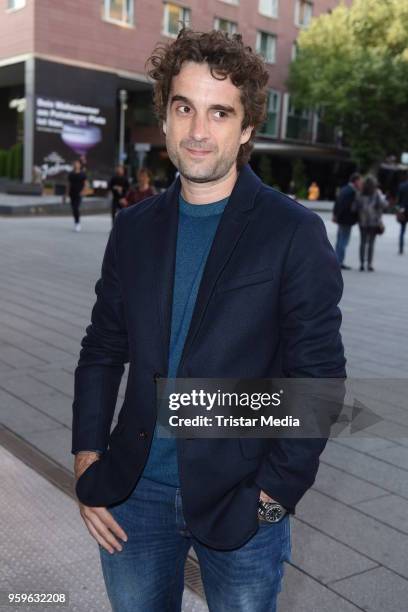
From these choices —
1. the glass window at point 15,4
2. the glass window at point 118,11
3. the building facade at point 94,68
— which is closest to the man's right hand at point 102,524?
the building facade at point 94,68

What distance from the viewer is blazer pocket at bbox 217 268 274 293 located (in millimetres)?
1625

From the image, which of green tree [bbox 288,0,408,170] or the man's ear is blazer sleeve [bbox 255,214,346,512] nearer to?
the man's ear

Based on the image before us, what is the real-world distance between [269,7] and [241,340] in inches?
1723

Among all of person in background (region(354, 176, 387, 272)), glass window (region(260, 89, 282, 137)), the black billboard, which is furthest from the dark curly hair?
glass window (region(260, 89, 282, 137))

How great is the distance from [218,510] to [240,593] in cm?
20

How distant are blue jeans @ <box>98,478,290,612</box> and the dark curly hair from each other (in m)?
0.92

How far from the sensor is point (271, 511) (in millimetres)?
1588

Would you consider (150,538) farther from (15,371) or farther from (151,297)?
(15,371)

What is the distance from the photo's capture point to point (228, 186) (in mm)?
1771

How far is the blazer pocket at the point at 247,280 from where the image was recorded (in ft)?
5.33

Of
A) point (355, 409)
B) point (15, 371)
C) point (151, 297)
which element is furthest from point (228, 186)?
point (15, 371)

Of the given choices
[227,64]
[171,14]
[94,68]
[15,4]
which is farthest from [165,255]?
[171,14]

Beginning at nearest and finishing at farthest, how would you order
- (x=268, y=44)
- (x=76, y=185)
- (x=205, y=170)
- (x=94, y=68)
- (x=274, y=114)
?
(x=205, y=170) → (x=76, y=185) → (x=94, y=68) → (x=268, y=44) → (x=274, y=114)

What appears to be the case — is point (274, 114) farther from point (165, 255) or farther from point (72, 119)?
point (165, 255)
